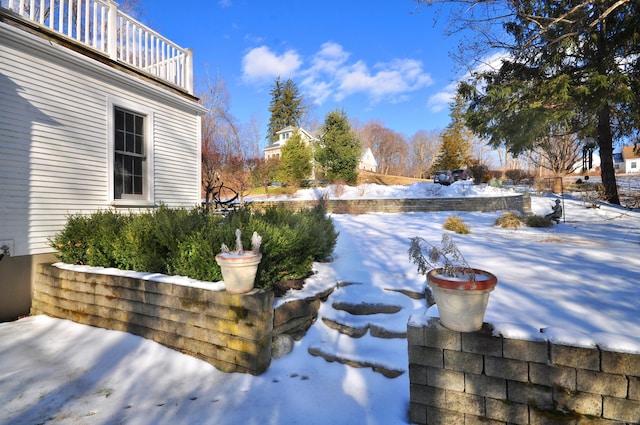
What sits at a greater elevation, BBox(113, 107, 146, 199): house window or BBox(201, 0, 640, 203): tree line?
BBox(201, 0, 640, 203): tree line

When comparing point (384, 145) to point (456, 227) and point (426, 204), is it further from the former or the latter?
point (456, 227)

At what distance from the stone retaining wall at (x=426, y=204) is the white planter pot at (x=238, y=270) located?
22.1 feet

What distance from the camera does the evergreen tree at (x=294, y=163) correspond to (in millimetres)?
22438

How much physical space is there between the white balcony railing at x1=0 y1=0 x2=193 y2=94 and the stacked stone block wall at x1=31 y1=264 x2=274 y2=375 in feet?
12.4

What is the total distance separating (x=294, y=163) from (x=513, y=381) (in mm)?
21380

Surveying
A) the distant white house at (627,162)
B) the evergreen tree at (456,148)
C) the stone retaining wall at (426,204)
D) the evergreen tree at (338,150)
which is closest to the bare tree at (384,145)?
the evergreen tree at (456,148)

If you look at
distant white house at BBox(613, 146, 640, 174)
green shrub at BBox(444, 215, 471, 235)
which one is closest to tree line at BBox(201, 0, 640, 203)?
green shrub at BBox(444, 215, 471, 235)

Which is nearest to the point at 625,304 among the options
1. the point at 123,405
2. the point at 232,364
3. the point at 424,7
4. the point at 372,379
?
the point at 372,379

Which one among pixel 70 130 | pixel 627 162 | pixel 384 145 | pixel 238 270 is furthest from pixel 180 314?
pixel 627 162

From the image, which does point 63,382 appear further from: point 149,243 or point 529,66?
point 529,66

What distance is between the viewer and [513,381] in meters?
1.80

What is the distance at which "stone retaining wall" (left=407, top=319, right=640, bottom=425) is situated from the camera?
1642 millimetres

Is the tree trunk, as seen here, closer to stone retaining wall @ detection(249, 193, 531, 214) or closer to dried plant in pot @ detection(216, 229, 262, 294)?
stone retaining wall @ detection(249, 193, 531, 214)

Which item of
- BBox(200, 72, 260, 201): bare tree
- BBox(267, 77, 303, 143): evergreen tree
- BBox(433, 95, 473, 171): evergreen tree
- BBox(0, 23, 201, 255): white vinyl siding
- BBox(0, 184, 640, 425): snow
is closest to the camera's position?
BBox(0, 184, 640, 425): snow
